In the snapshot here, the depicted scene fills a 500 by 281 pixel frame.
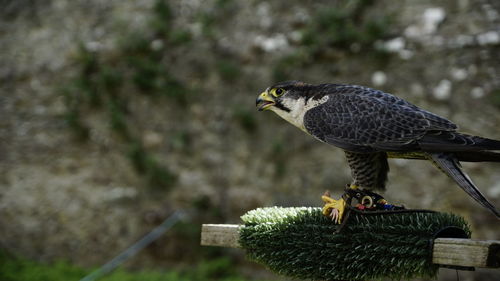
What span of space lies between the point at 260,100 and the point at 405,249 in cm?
83

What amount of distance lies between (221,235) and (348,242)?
0.50 m

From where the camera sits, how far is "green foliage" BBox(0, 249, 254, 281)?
11.9 ft

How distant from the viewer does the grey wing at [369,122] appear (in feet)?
4.92

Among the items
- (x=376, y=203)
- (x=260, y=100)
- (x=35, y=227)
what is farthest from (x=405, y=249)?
(x=35, y=227)

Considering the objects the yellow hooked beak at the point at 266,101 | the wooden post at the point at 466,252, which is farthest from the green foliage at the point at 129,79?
the wooden post at the point at 466,252

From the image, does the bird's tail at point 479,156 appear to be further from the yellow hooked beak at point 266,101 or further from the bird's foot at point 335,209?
the yellow hooked beak at point 266,101

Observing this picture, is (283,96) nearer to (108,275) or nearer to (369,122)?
(369,122)

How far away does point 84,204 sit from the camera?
409 centimetres

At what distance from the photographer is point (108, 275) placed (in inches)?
148

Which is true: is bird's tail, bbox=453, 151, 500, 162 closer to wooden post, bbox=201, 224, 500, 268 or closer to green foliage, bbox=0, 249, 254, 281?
wooden post, bbox=201, 224, 500, 268

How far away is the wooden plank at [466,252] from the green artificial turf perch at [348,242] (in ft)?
0.11

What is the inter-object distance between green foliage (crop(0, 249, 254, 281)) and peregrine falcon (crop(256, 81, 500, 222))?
2.16 m

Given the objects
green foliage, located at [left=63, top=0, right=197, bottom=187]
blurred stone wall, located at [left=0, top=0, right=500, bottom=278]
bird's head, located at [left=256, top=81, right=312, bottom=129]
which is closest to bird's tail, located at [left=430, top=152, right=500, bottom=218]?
bird's head, located at [left=256, top=81, right=312, bottom=129]

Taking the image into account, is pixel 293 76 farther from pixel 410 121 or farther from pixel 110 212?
pixel 410 121
